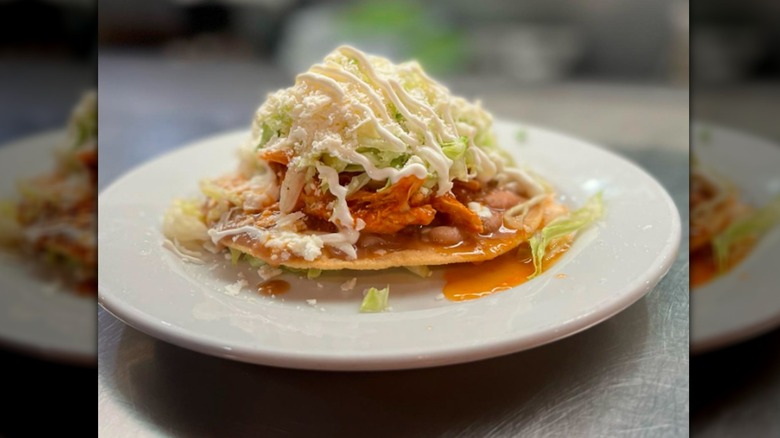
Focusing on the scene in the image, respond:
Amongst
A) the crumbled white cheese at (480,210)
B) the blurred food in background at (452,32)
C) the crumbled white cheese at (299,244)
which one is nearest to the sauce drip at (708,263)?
the crumbled white cheese at (480,210)

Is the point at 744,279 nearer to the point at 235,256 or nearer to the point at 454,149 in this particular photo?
the point at 454,149

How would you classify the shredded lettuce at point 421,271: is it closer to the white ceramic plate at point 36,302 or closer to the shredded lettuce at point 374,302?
the shredded lettuce at point 374,302

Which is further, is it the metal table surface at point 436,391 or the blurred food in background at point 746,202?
the metal table surface at point 436,391

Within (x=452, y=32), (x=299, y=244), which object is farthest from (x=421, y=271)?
(x=452, y=32)

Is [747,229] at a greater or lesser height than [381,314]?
greater

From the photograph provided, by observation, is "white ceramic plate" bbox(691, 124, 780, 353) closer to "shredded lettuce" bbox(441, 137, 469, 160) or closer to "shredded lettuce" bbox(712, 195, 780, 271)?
"shredded lettuce" bbox(712, 195, 780, 271)

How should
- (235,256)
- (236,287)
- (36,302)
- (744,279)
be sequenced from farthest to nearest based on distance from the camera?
(235,256)
(236,287)
(744,279)
(36,302)
